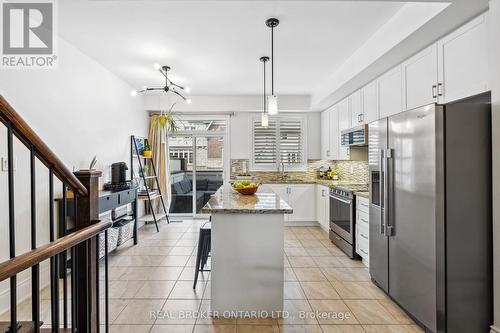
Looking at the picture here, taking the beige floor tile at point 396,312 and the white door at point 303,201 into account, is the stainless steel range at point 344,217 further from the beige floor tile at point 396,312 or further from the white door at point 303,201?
the beige floor tile at point 396,312

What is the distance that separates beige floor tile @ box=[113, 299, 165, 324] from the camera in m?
2.28

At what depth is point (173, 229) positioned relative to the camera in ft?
17.1

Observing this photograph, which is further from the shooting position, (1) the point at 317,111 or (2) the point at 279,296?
(1) the point at 317,111

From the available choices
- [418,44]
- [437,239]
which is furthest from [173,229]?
[418,44]

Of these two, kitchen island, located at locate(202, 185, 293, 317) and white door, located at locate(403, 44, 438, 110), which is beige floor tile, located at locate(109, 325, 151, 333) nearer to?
kitchen island, located at locate(202, 185, 293, 317)

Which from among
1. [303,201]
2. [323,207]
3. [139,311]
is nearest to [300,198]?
[303,201]

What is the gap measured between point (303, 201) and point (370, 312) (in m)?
3.04

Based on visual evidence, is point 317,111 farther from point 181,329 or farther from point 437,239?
point 181,329

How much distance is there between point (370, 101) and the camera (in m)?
3.65

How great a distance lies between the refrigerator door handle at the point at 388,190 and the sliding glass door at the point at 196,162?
3.90m

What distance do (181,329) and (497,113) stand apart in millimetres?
2759

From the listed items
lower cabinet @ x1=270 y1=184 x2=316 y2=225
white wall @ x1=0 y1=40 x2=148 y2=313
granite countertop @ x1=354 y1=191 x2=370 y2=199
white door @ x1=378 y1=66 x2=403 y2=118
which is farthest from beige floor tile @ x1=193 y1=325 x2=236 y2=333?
lower cabinet @ x1=270 y1=184 x2=316 y2=225

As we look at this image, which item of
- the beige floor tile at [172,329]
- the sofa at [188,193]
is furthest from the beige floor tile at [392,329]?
the sofa at [188,193]

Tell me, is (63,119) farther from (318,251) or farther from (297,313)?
(318,251)
